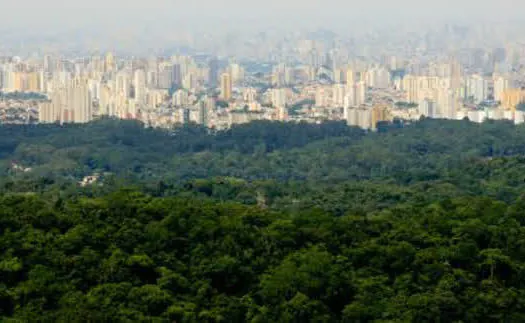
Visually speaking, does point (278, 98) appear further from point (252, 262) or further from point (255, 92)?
point (252, 262)

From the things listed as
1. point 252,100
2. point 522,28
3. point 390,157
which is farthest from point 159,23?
point 390,157

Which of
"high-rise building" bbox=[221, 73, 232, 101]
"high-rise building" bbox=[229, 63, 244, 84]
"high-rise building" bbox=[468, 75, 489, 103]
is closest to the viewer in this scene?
"high-rise building" bbox=[221, 73, 232, 101]

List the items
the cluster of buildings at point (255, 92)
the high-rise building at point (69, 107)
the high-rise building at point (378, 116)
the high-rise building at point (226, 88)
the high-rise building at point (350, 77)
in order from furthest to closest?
the high-rise building at point (350, 77) < the high-rise building at point (226, 88) < the cluster of buildings at point (255, 92) < the high-rise building at point (69, 107) < the high-rise building at point (378, 116)

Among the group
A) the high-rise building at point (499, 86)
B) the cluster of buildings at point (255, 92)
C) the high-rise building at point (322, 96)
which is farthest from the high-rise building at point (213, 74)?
the high-rise building at point (499, 86)

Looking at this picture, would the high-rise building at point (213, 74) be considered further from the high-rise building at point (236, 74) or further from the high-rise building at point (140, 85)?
the high-rise building at point (140, 85)

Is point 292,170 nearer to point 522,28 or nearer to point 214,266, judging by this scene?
point 214,266

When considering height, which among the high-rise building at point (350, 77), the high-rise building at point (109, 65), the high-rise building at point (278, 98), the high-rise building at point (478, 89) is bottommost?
the high-rise building at point (278, 98)

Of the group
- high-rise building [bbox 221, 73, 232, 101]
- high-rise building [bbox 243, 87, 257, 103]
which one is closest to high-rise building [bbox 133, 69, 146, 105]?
high-rise building [bbox 221, 73, 232, 101]

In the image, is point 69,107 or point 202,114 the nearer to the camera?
point 69,107

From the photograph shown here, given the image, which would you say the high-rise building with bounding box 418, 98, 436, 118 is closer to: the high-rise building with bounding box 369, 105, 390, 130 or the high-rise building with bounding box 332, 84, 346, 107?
the high-rise building with bounding box 332, 84, 346, 107

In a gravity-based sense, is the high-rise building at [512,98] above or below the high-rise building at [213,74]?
below

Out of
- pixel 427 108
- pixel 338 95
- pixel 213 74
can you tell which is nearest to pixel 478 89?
pixel 338 95
